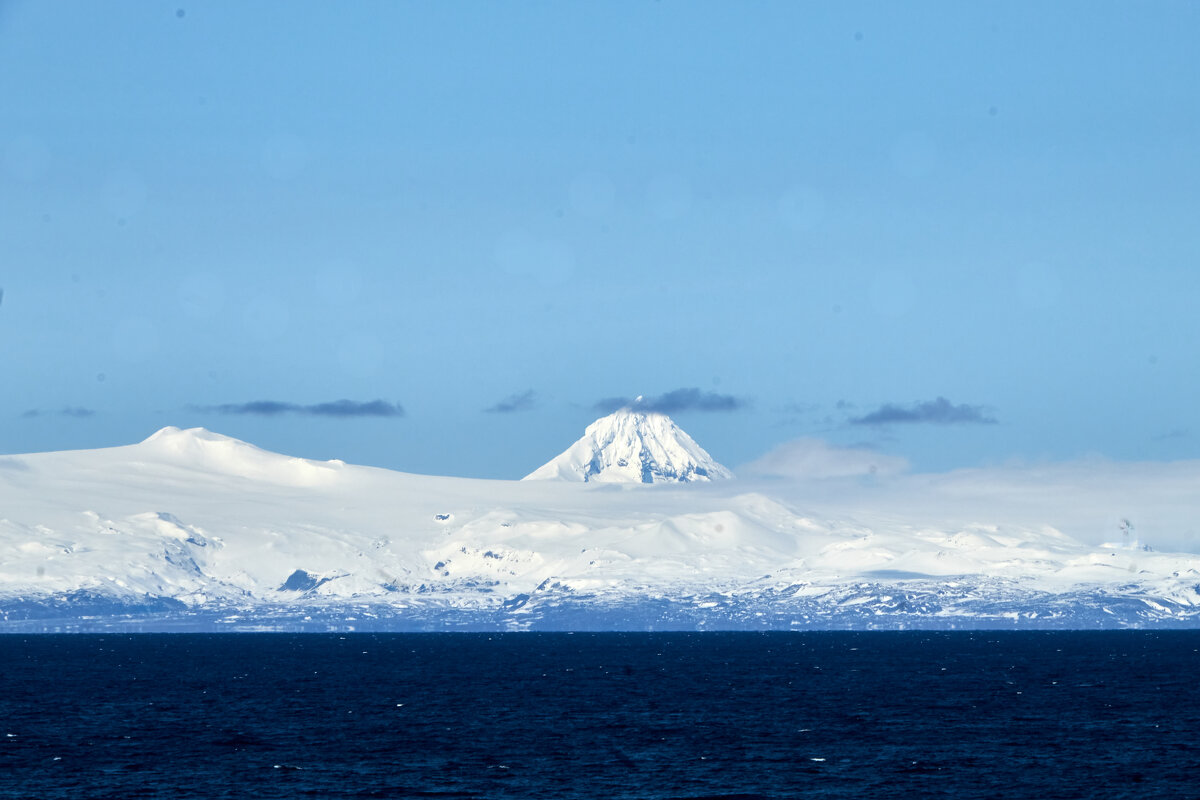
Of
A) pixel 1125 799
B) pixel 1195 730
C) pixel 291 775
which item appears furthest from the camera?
pixel 1195 730

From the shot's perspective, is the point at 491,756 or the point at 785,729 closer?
the point at 491,756

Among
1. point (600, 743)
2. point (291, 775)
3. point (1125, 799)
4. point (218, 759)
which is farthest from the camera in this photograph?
point (600, 743)

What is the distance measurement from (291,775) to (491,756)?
22.5 metres

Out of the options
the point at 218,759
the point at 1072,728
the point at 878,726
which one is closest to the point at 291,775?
the point at 218,759

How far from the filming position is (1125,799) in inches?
5172

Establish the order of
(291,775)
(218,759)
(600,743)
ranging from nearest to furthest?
1. (291,775)
2. (218,759)
3. (600,743)

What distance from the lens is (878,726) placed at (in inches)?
7530

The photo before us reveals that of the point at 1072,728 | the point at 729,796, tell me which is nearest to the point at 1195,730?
the point at 1072,728

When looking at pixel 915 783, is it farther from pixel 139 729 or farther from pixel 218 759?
pixel 139 729

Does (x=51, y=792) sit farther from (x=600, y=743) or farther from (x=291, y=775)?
(x=600, y=743)

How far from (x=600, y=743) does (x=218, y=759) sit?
39837 mm

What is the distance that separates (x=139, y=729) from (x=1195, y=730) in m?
121

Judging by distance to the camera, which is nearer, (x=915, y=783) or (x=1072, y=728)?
(x=915, y=783)

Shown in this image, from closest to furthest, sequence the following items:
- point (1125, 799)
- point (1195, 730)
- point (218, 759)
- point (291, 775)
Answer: point (1125, 799) < point (291, 775) < point (218, 759) < point (1195, 730)
